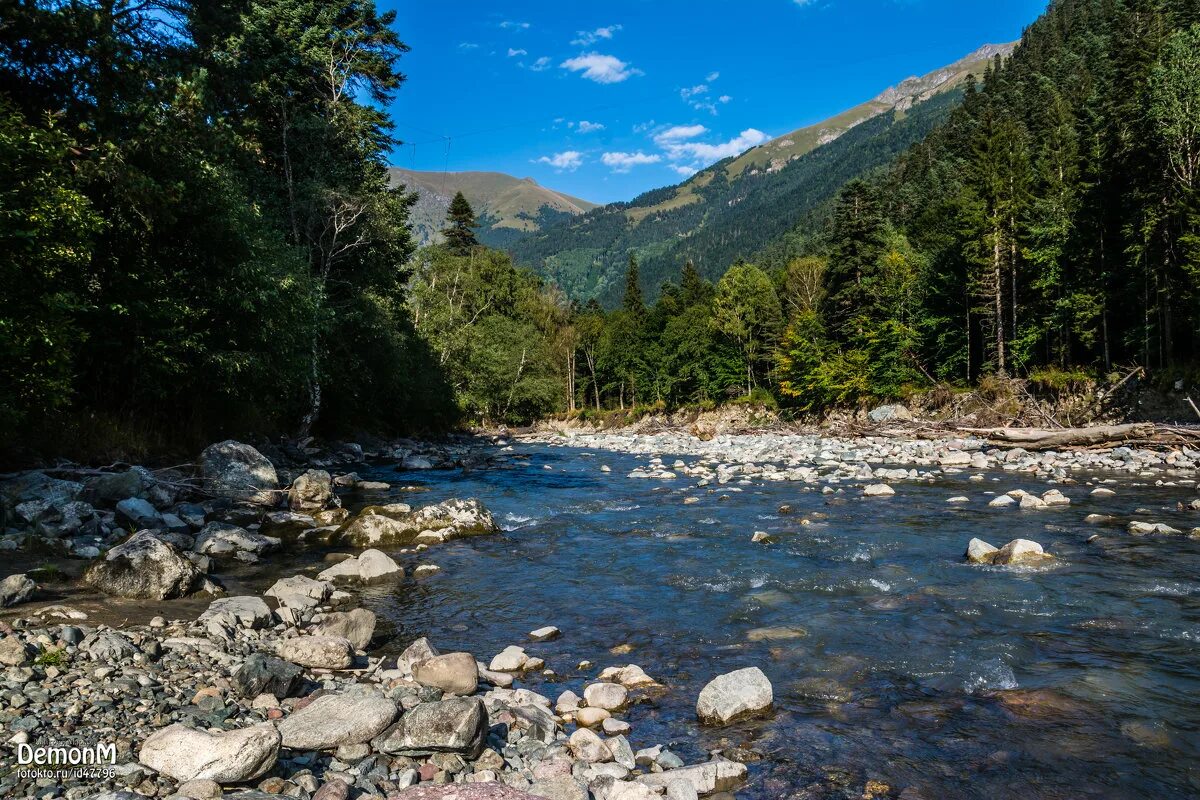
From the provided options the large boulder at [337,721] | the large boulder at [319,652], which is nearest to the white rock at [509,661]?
the large boulder at [319,652]

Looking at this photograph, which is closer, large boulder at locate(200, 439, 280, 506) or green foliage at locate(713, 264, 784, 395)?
large boulder at locate(200, 439, 280, 506)

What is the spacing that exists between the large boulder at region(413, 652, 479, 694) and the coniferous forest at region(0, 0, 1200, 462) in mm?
7412

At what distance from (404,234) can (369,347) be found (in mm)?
10857

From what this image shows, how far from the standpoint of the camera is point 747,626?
22.6 ft

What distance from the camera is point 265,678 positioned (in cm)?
483

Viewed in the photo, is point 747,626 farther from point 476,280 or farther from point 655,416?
point 655,416

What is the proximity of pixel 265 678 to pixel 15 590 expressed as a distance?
3.15 m

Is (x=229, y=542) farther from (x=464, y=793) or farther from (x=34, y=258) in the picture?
(x=464, y=793)

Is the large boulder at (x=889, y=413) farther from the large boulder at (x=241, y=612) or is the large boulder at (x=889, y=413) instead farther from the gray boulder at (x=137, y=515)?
the large boulder at (x=241, y=612)

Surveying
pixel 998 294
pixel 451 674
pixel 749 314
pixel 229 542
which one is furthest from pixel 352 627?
pixel 749 314

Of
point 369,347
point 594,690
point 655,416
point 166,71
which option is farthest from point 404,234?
point 655,416

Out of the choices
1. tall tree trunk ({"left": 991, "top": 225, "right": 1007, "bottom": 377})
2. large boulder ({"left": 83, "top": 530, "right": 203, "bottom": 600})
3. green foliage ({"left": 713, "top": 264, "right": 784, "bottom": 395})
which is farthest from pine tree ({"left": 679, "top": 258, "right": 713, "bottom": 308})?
large boulder ({"left": 83, "top": 530, "right": 203, "bottom": 600})

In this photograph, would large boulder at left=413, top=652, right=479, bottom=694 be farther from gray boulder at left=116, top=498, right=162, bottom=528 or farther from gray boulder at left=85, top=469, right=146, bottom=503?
gray boulder at left=85, top=469, right=146, bottom=503

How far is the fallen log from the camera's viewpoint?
19.7 meters
